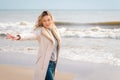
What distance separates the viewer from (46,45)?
3793 millimetres

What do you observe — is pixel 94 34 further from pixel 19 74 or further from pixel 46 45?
pixel 46 45

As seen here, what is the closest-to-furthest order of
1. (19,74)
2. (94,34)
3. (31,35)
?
1. (31,35)
2. (19,74)
3. (94,34)

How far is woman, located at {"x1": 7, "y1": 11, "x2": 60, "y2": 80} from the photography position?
3777mm

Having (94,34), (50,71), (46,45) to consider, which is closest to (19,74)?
(50,71)

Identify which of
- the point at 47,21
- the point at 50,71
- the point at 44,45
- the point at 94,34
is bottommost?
the point at 94,34

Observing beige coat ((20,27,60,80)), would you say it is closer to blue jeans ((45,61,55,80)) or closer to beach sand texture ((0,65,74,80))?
blue jeans ((45,61,55,80))

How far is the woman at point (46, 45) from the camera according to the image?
378 cm

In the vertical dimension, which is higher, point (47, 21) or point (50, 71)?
point (47, 21)

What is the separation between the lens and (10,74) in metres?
6.07

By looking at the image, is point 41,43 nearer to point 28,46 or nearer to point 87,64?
point 87,64

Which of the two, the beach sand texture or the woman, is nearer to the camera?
the woman

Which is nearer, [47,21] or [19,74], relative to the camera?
[47,21]

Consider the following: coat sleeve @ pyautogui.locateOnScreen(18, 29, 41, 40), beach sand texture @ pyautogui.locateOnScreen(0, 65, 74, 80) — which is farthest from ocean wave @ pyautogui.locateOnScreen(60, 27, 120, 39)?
coat sleeve @ pyautogui.locateOnScreen(18, 29, 41, 40)

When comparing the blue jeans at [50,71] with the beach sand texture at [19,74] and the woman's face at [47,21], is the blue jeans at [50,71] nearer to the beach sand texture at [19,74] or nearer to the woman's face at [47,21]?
the woman's face at [47,21]
